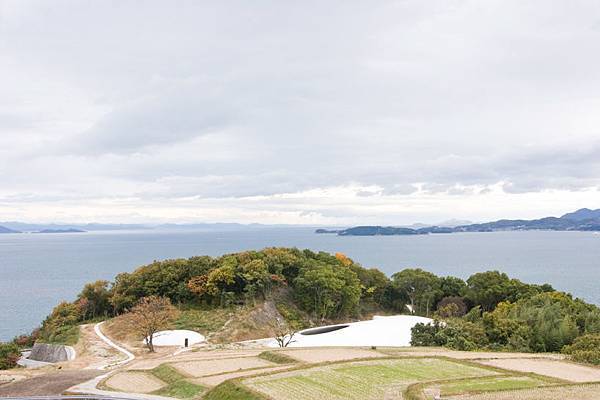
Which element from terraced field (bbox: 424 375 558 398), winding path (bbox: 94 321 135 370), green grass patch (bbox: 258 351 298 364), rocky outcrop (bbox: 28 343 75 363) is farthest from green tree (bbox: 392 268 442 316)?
terraced field (bbox: 424 375 558 398)

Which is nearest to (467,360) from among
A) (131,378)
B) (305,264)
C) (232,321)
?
(131,378)

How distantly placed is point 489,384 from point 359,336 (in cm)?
1762

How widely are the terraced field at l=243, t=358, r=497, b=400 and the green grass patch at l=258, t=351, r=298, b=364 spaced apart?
3147 millimetres

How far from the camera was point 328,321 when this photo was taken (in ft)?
149

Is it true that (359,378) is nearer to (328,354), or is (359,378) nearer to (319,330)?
(328,354)

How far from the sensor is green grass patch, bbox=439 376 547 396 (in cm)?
1655

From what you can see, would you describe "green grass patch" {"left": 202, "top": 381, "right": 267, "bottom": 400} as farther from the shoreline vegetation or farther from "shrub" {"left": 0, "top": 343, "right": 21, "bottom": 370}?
"shrub" {"left": 0, "top": 343, "right": 21, "bottom": 370}

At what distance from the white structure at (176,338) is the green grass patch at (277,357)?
10976 millimetres

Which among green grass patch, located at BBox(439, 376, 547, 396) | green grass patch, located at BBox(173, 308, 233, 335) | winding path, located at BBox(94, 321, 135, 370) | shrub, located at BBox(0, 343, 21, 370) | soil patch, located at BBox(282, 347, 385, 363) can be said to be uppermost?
green grass patch, located at BBox(439, 376, 547, 396)

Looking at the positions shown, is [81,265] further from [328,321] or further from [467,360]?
[467,360]

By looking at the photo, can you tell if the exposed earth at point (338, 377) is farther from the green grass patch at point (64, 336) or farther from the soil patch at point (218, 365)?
the green grass patch at point (64, 336)

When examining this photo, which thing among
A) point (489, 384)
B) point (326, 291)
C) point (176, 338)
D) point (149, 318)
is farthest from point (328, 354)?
point (326, 291)

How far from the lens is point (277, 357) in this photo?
2358 centimetres

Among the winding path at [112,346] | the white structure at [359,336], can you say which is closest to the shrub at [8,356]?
the winding path at [112,346]
